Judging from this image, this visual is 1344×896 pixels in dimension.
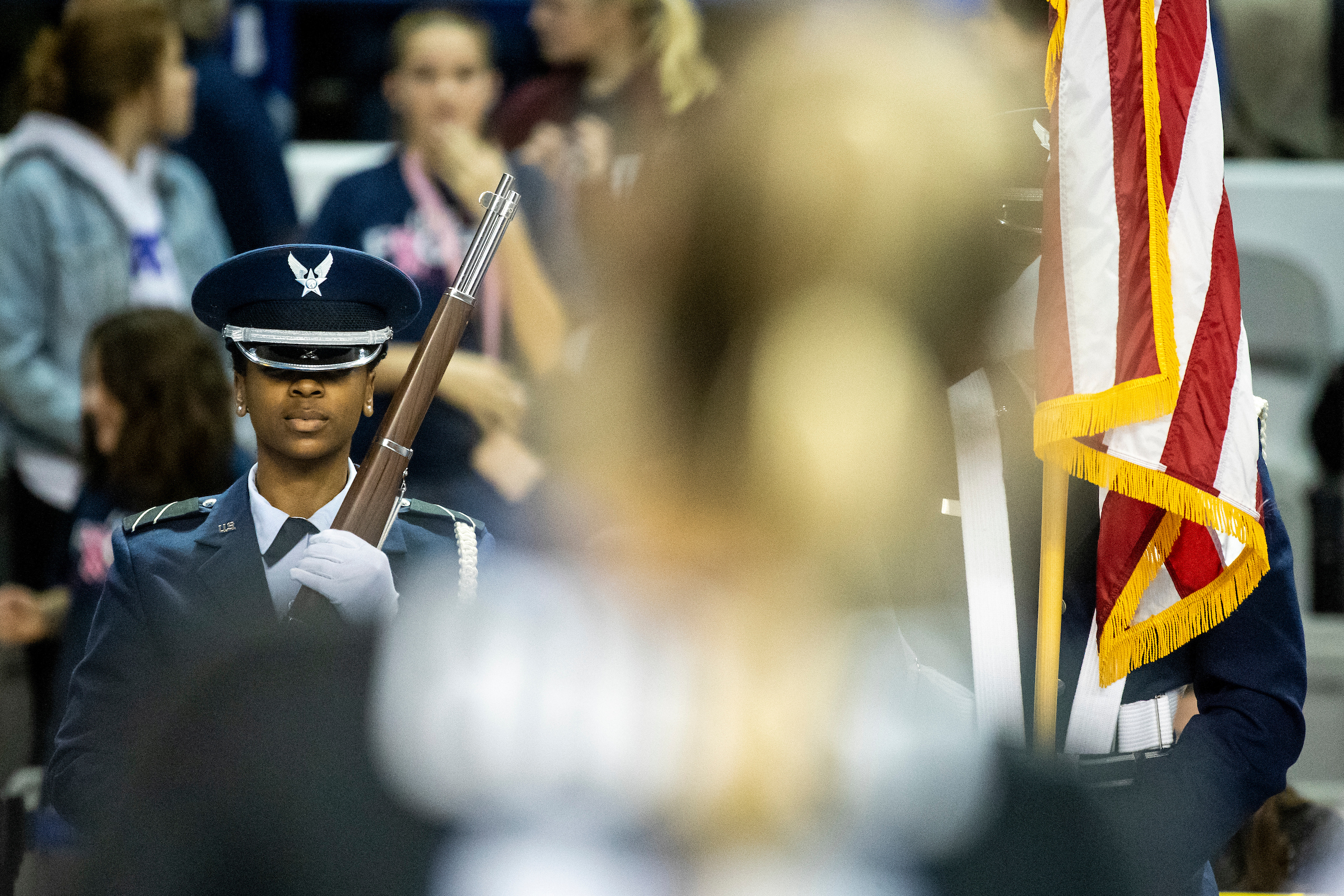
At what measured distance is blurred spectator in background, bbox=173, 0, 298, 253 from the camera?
164 inches

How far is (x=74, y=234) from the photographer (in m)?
2.97

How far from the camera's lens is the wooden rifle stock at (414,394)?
1488mm

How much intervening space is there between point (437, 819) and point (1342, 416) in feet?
13.1

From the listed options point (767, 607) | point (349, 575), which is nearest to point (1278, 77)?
point (349, 575)

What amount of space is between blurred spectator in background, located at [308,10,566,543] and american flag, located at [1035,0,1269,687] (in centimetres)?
76

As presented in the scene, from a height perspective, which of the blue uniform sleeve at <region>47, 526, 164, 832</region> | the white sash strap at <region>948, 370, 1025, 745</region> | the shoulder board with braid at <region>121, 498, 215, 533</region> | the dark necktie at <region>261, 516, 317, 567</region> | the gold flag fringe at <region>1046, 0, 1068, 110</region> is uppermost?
the gold flag fringe at <region>1046, 0, 1068, 110</region>

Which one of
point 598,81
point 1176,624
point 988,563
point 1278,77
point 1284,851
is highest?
point 598,81

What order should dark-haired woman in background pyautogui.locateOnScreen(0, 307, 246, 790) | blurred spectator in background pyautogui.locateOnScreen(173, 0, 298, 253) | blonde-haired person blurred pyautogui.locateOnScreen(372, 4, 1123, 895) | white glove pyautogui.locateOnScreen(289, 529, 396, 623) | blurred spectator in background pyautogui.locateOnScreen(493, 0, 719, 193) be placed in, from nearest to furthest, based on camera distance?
blonde-haired person blurred pyautogui.locateOnScreen(372, 4, 1123, 895), white glove pyautogui.locateOnScreen(289, 529, 396, 623), dark-haired woman in background pyautogui.locateOnScreen(0, 307, 246, 790), blurred spectator in background pyautogui.locateOnScreen(493, 0, 719, 193), blurred spectator in background pyautogui.locateOnScreen(173, 0, 298, 253)

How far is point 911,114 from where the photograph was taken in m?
1.08

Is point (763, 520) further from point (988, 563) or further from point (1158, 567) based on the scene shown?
point (1158, 567)

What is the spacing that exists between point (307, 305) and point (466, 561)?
32 centimetres

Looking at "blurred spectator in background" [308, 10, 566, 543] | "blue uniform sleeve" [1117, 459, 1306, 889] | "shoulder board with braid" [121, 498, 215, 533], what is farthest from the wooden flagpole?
"shoulder board with braid" [121, 498, 215, 533]

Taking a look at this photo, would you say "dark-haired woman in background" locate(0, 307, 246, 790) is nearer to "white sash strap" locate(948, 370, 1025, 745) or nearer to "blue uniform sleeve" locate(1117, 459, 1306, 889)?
"white sash strap" locate(948, 370, 1025, 745)

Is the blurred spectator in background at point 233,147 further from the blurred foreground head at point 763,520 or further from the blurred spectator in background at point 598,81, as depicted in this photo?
the blurred foreground head at point 763,520
